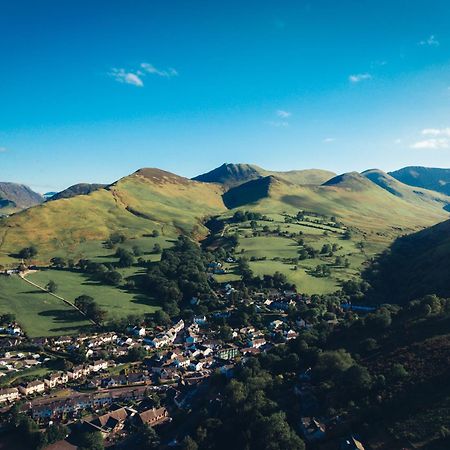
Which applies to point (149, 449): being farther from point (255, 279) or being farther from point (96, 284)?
point (255, 279)

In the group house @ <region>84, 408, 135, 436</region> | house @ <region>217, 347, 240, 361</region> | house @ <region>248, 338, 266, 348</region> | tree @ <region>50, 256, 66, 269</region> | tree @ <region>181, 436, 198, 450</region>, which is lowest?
house @ <region>84, 408, 135, 436</region>

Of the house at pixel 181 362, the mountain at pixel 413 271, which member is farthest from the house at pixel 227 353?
the mountain at pixel 413 271

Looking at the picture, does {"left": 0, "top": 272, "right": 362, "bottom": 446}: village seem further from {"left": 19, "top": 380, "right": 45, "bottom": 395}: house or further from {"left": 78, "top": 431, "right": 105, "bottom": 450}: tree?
{"left": 78, "top": 431, "right": 105, "bottom": 450}: tree

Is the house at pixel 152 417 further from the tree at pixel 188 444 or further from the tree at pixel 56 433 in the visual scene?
the tree at pixel 188 444

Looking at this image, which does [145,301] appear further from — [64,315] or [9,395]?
[9,395]

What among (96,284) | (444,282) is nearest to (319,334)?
(444,282)

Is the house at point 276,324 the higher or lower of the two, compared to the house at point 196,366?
higher

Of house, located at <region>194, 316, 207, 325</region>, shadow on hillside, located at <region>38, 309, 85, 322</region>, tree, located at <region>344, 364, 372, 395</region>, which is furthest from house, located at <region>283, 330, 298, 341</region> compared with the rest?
shadow on hillside, located at <region>38, 309, 85, 322</region>
